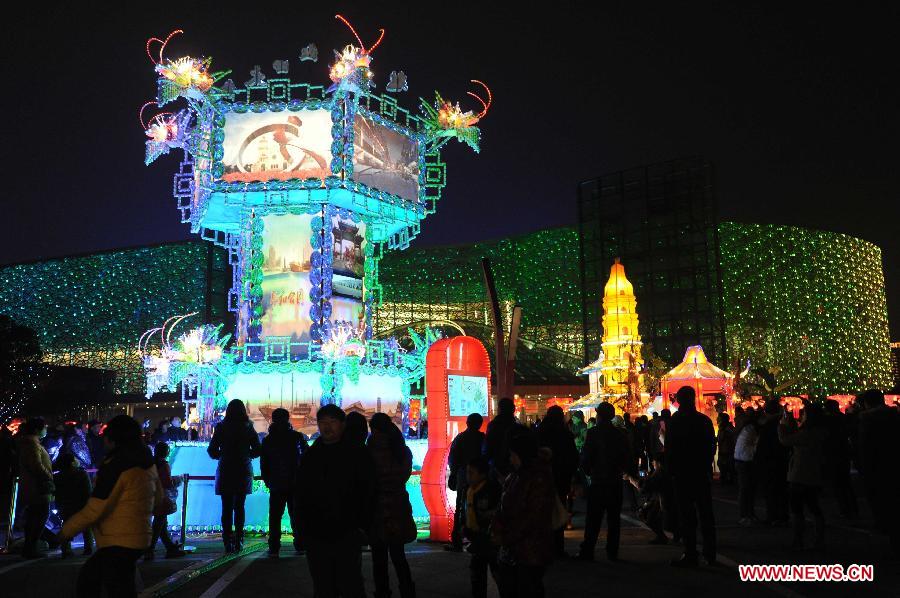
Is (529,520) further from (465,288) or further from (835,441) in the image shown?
(465,288)

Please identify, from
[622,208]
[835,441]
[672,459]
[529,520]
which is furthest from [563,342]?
[529,520]

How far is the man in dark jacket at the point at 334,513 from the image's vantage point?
4.76 meters

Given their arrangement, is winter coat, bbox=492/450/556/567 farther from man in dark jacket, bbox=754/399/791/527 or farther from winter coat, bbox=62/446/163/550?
man in dark jacket, bbox=754/399/791/527

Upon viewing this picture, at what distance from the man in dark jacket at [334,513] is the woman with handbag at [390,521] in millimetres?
1090

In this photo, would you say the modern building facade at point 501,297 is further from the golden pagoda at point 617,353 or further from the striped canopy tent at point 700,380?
the striped canopy tent at point 700,380

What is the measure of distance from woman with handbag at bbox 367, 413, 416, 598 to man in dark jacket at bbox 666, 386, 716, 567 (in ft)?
9.11

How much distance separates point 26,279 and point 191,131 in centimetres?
4578

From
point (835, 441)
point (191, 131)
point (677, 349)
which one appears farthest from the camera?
point (677, 349)

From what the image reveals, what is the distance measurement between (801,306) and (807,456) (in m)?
54.1

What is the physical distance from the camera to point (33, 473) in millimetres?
9852

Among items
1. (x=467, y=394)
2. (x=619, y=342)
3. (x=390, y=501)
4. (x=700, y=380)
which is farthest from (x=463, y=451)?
(x=619, y=342)

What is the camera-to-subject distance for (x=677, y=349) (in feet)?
152

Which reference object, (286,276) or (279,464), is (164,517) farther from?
(286,276)

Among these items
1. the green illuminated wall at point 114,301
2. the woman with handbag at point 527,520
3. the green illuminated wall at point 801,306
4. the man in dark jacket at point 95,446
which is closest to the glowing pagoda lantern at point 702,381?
the man in dark jacket at point 95,446
